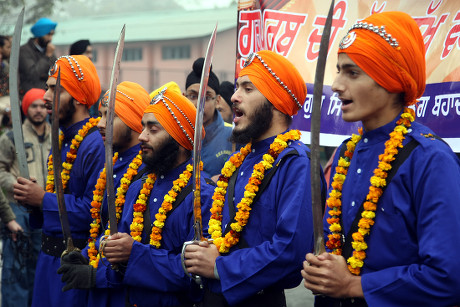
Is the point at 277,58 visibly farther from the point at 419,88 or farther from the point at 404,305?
the point at 404,305

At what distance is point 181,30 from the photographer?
32688mm

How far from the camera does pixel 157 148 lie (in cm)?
426

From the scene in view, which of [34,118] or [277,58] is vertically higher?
[277,58]

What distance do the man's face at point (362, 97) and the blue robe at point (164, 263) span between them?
1353mm

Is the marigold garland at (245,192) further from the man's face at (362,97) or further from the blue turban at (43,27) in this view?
the blue turban at (43,27)

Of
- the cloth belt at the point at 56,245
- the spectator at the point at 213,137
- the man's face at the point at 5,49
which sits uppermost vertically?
the man's face at the point at 5,49

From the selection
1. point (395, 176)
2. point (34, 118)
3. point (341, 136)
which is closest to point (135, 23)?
point (34, 118)

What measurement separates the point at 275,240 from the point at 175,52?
30079 millimetres

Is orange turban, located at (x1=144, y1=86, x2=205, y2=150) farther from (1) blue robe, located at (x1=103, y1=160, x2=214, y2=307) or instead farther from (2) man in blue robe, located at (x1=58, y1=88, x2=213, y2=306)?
(1) blue robe, located at (x1=103, y1=160, x2=214, y2=307)

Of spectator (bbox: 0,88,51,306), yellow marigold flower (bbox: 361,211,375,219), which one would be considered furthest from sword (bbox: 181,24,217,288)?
spectator (bbox: 0,88,51,306)

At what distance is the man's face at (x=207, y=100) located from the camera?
6.27 m

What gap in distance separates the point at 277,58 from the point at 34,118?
4238 mm

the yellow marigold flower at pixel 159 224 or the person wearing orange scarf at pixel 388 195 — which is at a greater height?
the person wearing orange scarf at pixel 388 195

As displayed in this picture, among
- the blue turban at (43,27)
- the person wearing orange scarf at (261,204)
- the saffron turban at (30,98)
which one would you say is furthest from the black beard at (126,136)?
the blue turban at (43,27)
